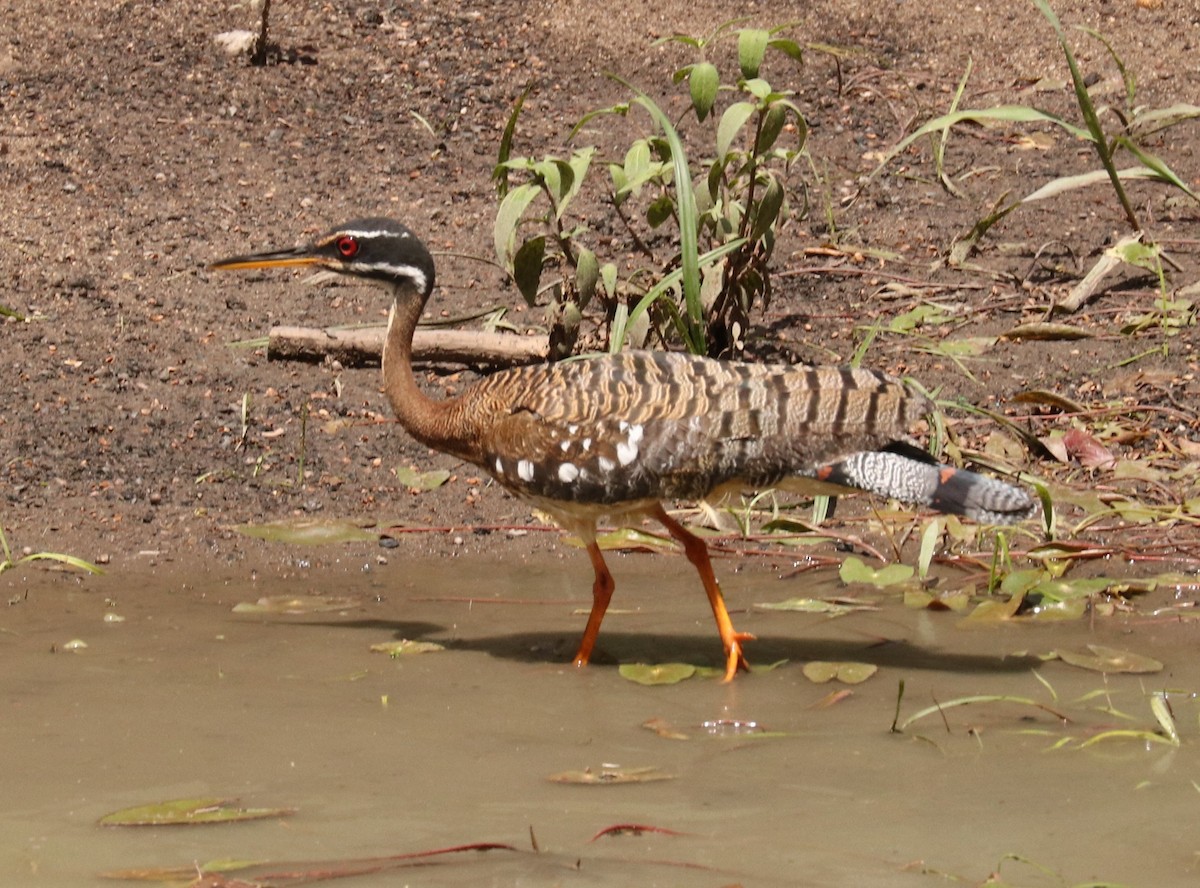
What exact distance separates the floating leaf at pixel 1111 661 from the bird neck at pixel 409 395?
2.23 m

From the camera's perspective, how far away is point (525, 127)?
10.4 metres

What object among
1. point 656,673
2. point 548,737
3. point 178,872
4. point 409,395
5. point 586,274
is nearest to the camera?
point 178,872

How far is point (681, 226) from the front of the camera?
6.56 m

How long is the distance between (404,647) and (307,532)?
1.19 m

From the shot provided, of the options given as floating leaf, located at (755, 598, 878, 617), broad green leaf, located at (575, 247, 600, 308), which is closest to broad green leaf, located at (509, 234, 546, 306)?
broad green leaf, located at (575, 247, 600, 308)

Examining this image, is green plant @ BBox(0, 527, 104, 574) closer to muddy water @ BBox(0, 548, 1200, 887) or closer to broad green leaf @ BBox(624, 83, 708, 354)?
muddy water @ BBox(0, 548, 1200, 887)

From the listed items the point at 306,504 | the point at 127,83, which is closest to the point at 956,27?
the point at 127,83

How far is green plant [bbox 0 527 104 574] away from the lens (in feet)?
20.2

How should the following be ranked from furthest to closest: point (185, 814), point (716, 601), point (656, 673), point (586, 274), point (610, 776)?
point (586, 274) → point (716, 601) → point (656, 673) → point (610, 776) → point (185, 814)

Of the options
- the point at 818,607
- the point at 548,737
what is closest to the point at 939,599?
the point at 818,607

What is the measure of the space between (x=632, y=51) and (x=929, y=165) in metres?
2.25

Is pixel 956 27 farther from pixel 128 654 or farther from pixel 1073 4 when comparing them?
pixel 128 654

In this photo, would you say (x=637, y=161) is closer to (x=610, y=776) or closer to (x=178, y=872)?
(x=610, y=776)

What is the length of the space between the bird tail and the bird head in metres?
1.72
